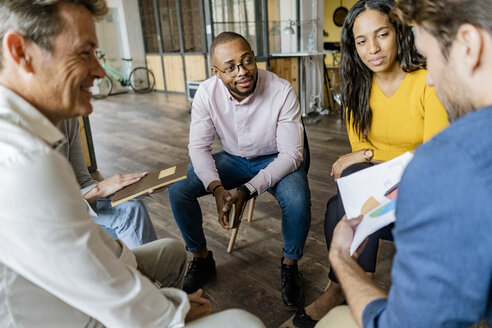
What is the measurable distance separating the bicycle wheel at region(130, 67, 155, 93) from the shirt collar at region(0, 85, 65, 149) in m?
8.95

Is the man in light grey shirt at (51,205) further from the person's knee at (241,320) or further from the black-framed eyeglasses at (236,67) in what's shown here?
the black-framed eyeglasses at (236,67)

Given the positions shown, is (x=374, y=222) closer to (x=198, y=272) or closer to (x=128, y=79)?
(x=198, y=272)

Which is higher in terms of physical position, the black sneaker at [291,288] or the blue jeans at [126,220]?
the blue jeans at [126,220]

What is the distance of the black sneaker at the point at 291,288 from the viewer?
1.65m

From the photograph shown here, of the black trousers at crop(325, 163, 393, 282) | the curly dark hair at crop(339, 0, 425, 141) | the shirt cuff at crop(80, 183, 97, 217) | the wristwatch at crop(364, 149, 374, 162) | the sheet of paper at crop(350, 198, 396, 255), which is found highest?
the curly dark hair at crop(339, 0, 425, 141)

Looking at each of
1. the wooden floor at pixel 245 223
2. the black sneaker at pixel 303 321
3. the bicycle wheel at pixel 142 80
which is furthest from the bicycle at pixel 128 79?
the black sneaker at pixel 303 321

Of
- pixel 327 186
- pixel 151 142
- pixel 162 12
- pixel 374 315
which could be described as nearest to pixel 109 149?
pixel 151 142

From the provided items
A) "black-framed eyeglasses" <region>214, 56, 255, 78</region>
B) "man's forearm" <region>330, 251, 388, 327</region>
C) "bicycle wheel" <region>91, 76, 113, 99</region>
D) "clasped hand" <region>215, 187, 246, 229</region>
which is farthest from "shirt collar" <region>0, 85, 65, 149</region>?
"bicycle wheel" <region>91, 76, 113, 99</region>

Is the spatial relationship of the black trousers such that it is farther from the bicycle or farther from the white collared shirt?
the bicycle

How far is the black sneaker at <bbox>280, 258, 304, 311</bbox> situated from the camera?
165 cm

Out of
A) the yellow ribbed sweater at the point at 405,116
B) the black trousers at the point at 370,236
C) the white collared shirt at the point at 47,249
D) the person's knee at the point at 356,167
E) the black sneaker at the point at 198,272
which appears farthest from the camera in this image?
the black sneaker at the point at 198,272

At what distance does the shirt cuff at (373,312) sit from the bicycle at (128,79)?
8887mm

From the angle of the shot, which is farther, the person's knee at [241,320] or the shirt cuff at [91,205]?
the shirt cuff at [91,205]

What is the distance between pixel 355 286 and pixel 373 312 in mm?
92
